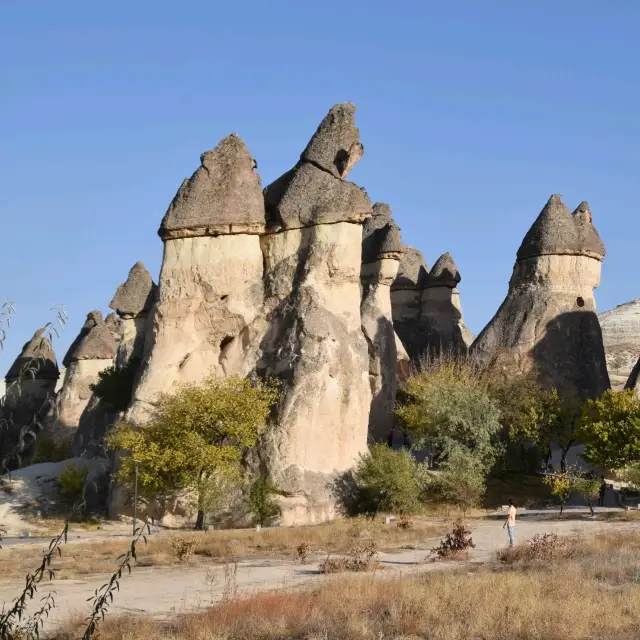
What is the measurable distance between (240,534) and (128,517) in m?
5.66

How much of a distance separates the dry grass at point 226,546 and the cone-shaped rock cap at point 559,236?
17566 millimetres

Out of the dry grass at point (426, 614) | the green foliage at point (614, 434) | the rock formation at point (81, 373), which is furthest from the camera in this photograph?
the rock formation at point (81, 373)

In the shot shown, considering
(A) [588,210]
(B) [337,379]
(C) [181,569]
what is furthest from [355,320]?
(A) [588,210]

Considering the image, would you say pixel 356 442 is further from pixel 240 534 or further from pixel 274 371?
pixel 240 534

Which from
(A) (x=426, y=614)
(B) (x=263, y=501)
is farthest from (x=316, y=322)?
(A) (x=426, y=614)

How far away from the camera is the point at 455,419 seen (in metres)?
30.0

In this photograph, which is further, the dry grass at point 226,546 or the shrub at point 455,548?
the dry grass at point 226,546

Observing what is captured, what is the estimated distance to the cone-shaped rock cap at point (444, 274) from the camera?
4750 centimetres

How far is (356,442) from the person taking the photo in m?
27.5

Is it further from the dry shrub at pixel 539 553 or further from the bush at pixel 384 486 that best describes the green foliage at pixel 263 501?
the dry shrub at pixel 539 553

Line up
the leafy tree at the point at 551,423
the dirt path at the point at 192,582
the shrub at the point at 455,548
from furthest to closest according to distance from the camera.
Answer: the leafy tree at the point at 551,423, the shrub at the point at 455,548, the dirt path at the point at 192,582

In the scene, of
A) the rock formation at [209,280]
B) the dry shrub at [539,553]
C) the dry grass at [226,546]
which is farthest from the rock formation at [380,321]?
the dry shrub at [539,553]

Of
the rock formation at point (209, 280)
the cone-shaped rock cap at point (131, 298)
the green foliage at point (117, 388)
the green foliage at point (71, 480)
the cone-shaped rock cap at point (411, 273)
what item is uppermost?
the cone-shaped rock cap at point (411, 273)

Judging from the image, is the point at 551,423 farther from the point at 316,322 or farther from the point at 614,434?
the point at 316,322
